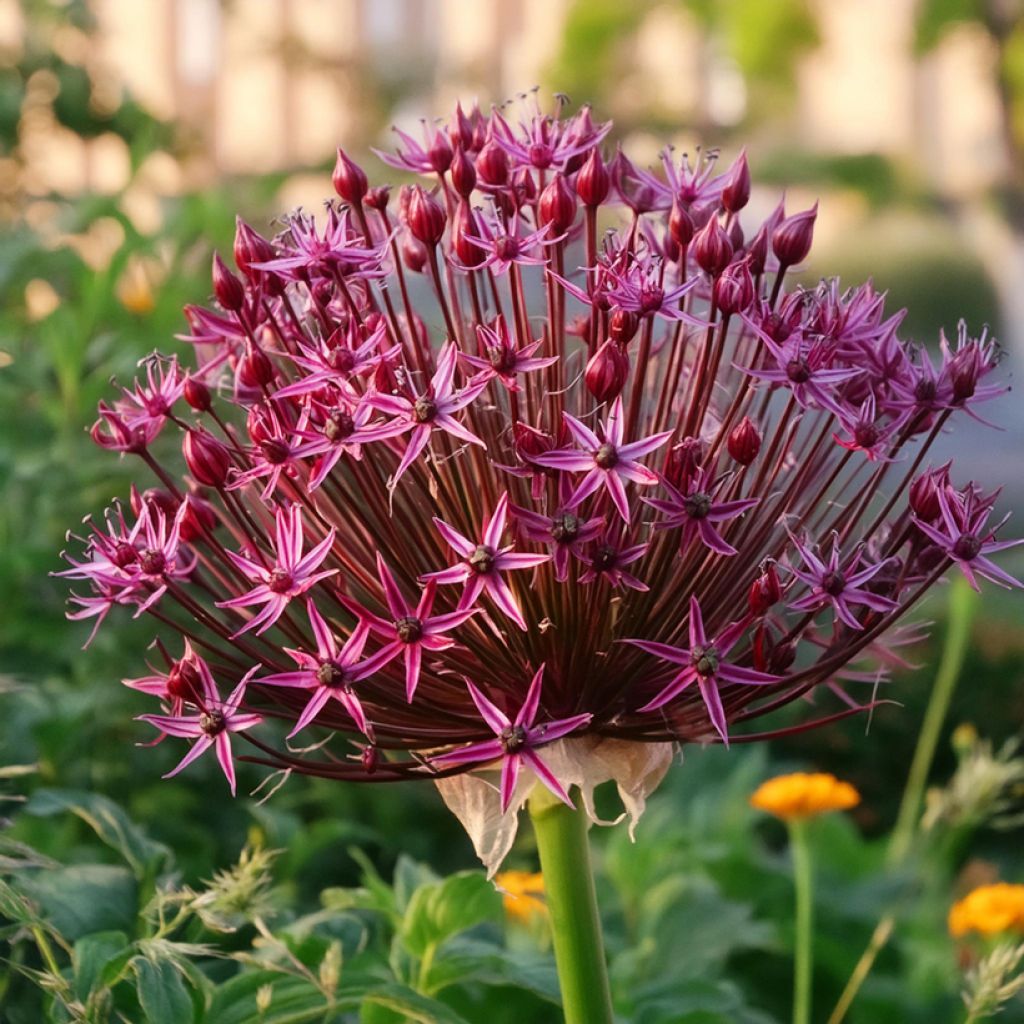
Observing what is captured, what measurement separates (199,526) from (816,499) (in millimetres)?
516

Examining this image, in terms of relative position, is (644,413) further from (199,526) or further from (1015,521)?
(1015,521)

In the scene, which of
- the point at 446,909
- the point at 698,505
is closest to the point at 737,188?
the point at 698,505

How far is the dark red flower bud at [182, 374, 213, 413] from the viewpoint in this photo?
1.24m

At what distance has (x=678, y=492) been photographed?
3.59ft

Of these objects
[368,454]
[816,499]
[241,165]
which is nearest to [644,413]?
[816,499]

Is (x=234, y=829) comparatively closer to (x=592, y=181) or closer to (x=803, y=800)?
(x=803, y=800)

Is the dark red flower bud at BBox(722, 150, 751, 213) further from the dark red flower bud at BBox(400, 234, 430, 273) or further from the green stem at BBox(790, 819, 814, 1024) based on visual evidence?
the green stem at BBox(790, 819, 814, 1024)

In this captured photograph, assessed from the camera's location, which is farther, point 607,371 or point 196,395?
point 196,395

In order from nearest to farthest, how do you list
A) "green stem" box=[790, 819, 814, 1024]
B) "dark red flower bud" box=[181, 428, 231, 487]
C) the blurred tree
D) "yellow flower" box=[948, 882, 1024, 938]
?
"dark red flower bud" box=[181, 428, 231, 487], "green stem" box=[790, 819, 814, 1024], "yellow flower" box=[948, 882, 1024, 938], the blurred tree

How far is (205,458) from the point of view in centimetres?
117

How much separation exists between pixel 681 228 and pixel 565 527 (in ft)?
1.01

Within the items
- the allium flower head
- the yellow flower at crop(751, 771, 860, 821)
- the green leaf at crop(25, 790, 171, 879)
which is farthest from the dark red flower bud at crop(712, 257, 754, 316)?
the yellow flower at crop(751, 771, 860, 821)

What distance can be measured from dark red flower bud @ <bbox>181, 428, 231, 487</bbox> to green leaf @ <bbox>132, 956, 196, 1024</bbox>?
0.37 m

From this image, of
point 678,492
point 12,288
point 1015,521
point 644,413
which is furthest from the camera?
point 1015,521
